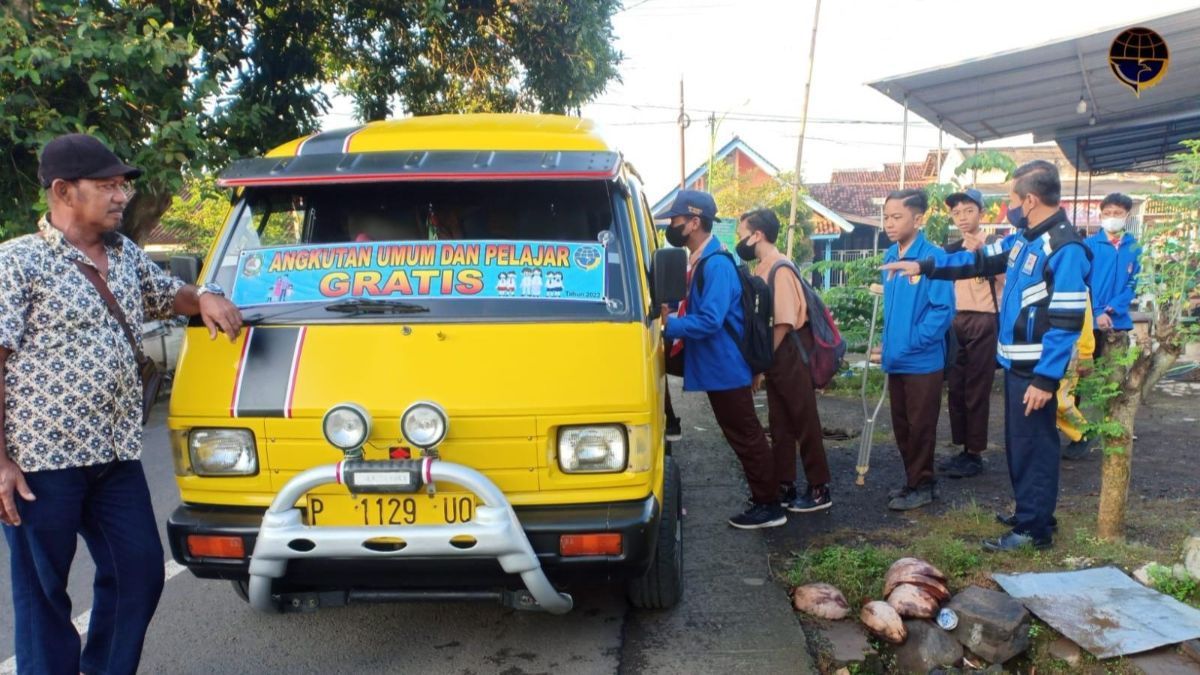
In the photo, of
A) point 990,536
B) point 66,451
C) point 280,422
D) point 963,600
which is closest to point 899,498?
point 990,536

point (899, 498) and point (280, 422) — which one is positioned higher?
point (280, 422)

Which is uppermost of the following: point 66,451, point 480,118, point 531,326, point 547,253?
point 480,118

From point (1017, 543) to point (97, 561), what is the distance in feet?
12.4

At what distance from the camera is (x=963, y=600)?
134 inches

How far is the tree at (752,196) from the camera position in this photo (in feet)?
73.7

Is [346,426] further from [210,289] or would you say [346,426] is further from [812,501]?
[812,501]

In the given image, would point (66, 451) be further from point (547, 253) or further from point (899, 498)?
point (899, 498)

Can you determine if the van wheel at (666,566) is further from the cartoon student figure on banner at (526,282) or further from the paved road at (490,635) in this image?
the cartoon student figure on banner at (526,282)

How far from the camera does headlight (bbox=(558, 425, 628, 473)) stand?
288 cm

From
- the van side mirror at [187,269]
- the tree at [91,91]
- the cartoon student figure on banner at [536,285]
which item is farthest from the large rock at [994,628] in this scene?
the tree at [91,91]

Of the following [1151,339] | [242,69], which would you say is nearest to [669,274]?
[1151,339]

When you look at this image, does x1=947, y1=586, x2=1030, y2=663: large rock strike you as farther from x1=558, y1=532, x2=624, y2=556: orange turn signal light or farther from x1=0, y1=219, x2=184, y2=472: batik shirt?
x1=0, y1=219, x2=184, y2=472: batik shirt

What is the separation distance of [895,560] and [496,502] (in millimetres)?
2148

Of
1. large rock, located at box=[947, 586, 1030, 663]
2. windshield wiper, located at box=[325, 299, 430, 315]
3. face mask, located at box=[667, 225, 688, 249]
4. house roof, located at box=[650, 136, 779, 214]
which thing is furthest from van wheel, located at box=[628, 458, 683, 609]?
house roof, located at box=[650, 136, 779, 214]
